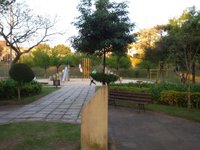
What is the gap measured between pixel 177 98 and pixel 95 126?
7.70 m

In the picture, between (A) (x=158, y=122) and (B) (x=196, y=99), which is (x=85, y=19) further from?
(A) (x=158, y=122)

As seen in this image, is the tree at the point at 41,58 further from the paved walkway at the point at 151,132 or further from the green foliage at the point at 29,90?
the paved walkway at the point at 151,132

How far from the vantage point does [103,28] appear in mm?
16875

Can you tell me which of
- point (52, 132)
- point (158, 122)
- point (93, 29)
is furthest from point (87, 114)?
point (93, 29)

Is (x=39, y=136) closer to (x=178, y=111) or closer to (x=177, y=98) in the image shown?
(x=178, y=111)

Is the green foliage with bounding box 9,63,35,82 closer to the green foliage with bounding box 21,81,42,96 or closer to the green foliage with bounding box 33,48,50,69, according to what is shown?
the green foliage with bounding box 21,81,42,96

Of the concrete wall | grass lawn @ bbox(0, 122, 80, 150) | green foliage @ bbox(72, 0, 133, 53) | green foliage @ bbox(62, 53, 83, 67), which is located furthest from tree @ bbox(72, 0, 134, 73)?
green foliage @ bbox(62, 53, 83, 67)

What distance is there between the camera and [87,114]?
20.4 ft

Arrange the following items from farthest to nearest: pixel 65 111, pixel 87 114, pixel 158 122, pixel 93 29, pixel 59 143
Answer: pixel 93 29 → pixel 65 111 → pixel 158 122 → pixel 59 143 → pixel 87 114

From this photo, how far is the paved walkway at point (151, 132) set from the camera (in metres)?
7.21

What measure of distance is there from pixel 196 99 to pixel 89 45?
7001 millimetres

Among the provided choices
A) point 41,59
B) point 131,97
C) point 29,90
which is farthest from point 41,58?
point 131,97

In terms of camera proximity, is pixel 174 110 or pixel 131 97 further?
pixel 131 97

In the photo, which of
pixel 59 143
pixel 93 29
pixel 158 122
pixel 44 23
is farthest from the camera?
pixel 44 23
